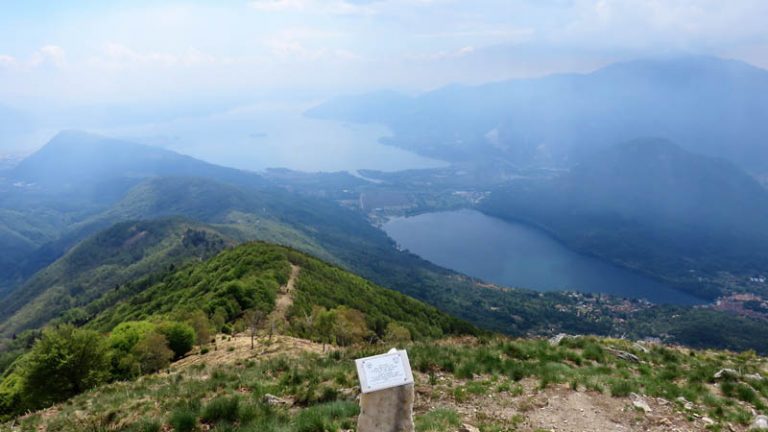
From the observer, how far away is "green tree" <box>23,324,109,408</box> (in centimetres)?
2105

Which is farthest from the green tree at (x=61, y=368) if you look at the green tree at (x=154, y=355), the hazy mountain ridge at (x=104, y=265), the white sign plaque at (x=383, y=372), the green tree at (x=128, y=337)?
the hazy mountain ridge at (x=104, y=265)

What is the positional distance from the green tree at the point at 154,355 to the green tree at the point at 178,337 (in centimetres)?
146

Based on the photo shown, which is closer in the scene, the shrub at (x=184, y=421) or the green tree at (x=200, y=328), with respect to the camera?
the shrub at (x=184, y=421)

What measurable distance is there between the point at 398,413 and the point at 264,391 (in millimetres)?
6549

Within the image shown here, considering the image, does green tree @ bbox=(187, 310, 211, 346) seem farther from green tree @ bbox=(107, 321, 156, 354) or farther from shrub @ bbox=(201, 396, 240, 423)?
shrub @ bbox=(201, 396, 240, 423)

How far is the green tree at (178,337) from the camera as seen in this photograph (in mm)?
26969

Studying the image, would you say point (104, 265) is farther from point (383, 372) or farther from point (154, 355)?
point (383, 372)

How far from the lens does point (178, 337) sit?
2719 cm

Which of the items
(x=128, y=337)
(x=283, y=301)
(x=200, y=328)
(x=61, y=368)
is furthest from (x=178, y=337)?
(x=283, y=301)

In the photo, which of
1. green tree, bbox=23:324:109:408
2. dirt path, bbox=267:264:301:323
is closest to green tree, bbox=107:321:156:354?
green tree, bbox=23:324:109:408

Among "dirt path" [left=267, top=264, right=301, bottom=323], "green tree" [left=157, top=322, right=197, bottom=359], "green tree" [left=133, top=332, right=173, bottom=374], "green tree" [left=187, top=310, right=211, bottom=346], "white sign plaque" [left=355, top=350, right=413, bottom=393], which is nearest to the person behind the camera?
"white sign plaque" [left=355, top=350, right=413, bottom=393]

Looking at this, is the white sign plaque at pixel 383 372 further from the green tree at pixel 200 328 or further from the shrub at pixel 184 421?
the green tree at pixel 200 328

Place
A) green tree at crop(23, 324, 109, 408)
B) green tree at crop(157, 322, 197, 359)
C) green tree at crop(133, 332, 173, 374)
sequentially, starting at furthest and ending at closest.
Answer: green tree at crop(157, 322, 197, 359) < green tree at crop(133, 332, 173, 374) < green tree at crop(23, 324, 109, 408)

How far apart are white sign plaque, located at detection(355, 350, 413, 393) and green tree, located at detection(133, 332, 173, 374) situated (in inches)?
832
